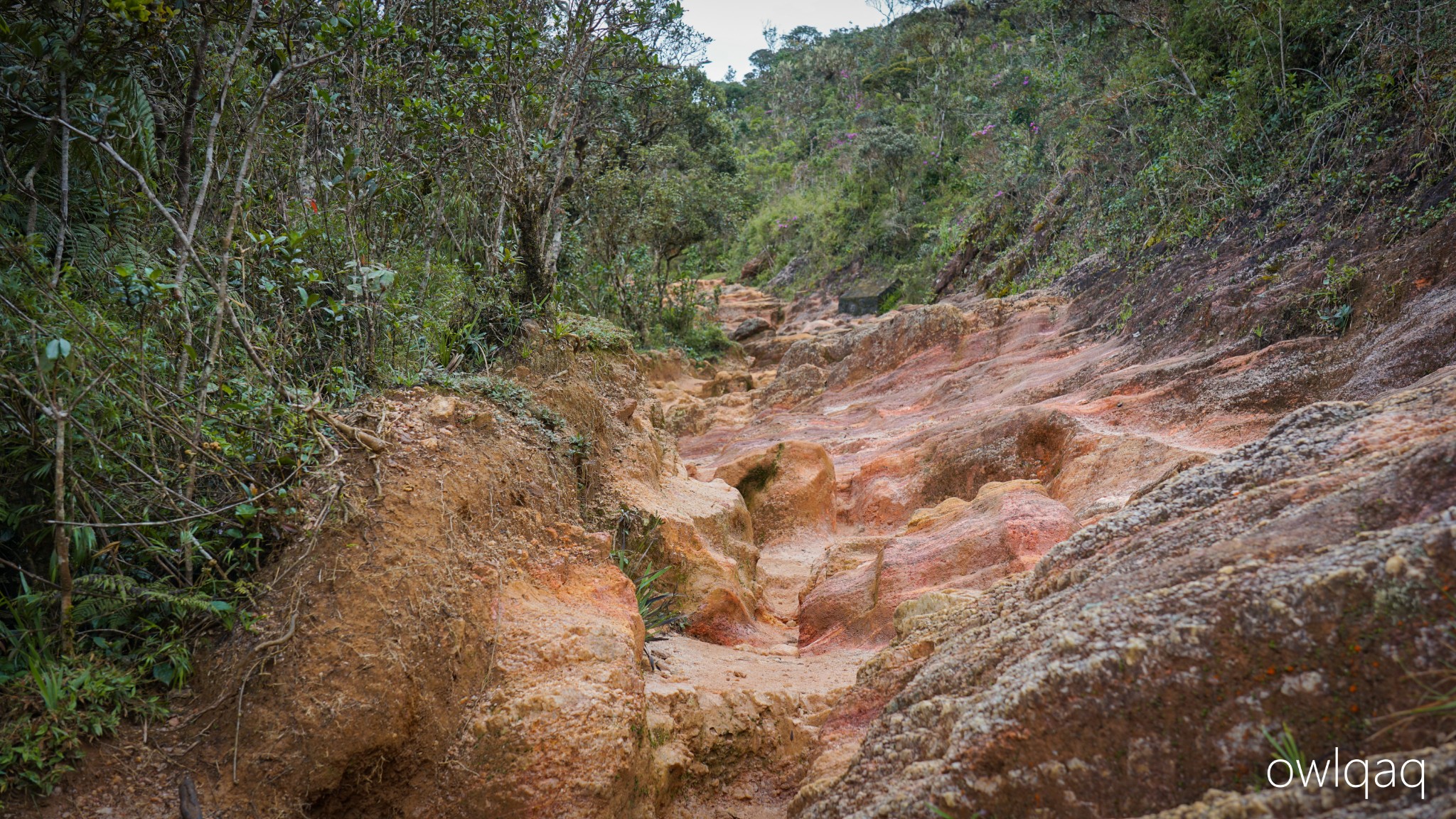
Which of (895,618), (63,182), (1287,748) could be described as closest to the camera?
(1287,748)

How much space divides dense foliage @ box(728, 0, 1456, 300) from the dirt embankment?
153cm

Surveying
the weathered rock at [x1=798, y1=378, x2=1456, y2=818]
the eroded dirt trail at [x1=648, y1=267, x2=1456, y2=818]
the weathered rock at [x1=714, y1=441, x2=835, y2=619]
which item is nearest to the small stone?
the weathered rock at [x1=798, y1=378, x2=1456, y2=818]

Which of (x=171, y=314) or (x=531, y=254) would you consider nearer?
(x=171, y=314)

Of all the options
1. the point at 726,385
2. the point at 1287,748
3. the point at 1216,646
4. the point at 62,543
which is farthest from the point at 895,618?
the point at 726,385

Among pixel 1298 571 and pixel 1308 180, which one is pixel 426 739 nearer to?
pixel 1298 571

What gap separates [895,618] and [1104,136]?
12.2m

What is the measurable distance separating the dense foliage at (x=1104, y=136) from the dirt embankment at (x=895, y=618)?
153 centimetres

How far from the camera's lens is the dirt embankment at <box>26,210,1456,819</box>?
5.68ft

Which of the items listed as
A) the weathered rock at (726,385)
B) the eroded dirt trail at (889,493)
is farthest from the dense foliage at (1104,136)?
the weathered rock at (726,385)

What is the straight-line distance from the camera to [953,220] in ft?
66.2

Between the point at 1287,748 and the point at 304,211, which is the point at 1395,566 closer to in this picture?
the point at 1287,748

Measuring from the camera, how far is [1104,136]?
13.7 m

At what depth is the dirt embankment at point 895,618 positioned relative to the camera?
5.68ft

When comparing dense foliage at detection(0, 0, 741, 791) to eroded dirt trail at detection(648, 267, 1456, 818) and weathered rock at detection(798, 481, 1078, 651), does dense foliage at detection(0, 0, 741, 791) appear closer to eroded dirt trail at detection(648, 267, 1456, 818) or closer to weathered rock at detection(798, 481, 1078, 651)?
eroded dirt trail at detection(648, 267, 1456, 818)
